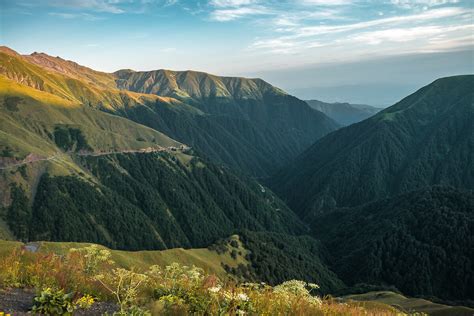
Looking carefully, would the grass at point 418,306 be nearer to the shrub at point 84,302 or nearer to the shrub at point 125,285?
the shrub at point 125,285

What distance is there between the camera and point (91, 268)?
20219 mm

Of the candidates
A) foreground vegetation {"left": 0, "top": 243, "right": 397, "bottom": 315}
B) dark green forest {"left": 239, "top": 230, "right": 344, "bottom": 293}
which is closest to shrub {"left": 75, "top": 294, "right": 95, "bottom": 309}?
foreground vegetation {"left": 0, "top": 243, "right": 397, "bottom": 315}

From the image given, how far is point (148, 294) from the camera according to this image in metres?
14.3

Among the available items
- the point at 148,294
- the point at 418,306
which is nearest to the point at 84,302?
the point at 148,294

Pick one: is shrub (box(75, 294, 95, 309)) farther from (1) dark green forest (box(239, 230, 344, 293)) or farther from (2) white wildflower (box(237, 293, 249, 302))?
(1) dark green forest (box(239, 230, 344, 293))

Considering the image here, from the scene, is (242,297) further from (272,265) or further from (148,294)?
(272,265)

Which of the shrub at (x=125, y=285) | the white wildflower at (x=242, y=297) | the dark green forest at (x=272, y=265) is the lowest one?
the dark green forest at (x=272, y=265)

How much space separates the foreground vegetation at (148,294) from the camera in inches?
470

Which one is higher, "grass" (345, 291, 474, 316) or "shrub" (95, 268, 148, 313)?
"shrub" (95, 268, 148, 313)

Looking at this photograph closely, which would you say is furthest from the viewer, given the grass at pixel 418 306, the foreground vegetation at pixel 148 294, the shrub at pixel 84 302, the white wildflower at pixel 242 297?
the grass at pixel 418 306

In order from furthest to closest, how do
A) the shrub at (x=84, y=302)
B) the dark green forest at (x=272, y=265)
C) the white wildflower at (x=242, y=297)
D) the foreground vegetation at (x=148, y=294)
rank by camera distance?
1. the dark green forest at (x=272, y=265)
2. the shrub at (x=84, y=302)
3. the foreground vegetation at (x=148, y=294)
4. the white wildflower at (x=242, y=297)

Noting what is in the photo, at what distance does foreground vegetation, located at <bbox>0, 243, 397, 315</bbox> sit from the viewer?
11.9 m

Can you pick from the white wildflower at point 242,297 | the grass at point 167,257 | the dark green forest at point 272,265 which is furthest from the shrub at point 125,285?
the dark green forest at point 272,265

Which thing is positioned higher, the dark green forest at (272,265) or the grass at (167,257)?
the grass at (167,257)
